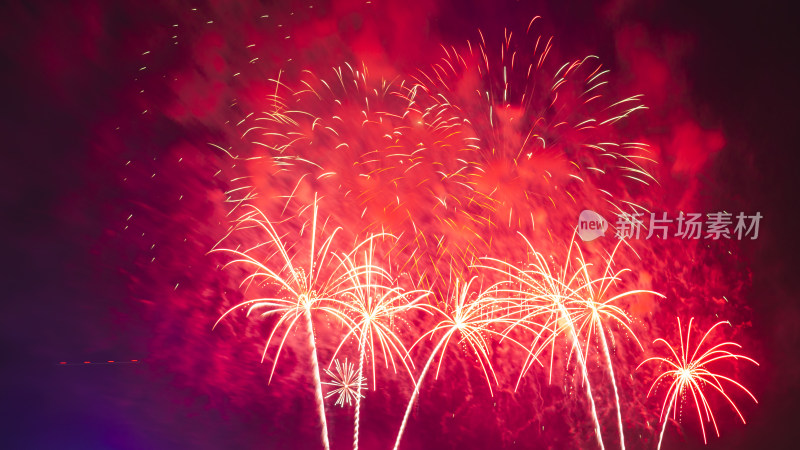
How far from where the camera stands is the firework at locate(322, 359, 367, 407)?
883 cm

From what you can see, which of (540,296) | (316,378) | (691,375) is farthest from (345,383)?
(691,375)

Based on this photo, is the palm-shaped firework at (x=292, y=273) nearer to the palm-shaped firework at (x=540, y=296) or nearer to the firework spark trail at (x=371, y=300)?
the firework spark trail at (x=371, y=300)

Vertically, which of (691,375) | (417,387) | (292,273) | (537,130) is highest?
(537,130)

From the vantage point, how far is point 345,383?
29.8 feet

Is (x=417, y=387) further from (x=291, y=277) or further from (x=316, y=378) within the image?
(x=291, y=277)

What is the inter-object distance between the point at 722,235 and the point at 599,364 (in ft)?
12.9

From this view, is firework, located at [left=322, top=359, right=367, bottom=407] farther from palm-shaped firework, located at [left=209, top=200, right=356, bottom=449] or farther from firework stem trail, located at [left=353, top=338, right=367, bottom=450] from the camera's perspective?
palm-shaped firework, located at [left=209, top=200, right=356, bottom=449]

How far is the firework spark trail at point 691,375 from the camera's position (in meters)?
9.21

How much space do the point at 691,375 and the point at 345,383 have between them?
A: 6957mm

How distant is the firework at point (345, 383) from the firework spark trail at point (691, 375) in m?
5.89

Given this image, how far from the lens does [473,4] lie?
7758 mm

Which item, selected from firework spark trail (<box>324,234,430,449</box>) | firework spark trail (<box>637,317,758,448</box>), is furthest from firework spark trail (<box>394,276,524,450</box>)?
firework spark trail (<box>637,317,758,448</box>)

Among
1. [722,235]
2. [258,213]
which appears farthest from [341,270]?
[722,235]

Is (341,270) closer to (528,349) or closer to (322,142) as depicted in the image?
(322,142)
